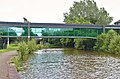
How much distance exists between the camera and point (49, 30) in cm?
5572

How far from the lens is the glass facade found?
53.5 metres

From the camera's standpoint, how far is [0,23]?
52.5m

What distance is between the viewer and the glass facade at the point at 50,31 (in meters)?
53.5

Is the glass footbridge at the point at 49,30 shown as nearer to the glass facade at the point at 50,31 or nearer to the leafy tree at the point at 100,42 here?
the glass facade at the point at 50,31

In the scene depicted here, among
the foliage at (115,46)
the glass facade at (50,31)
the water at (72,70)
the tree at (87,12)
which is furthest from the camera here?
the tree at (87,12)

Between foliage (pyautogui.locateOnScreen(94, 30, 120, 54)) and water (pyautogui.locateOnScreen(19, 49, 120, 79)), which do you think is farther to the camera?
foliage (pyautogui.locateOnScreen(94, 30, 120, 54))

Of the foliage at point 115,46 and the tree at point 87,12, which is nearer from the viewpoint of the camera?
the foliage at point 115,46

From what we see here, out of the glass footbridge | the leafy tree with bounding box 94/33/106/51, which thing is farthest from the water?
the glass footbridge

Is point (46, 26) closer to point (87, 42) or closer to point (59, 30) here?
point (59, 30)

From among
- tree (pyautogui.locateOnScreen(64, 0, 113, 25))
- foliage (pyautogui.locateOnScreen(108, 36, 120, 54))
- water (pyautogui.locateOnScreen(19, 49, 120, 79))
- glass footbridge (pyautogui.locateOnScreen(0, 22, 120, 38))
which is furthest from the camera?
tree (pyautogui.locateOnScreen(64, 0, 113, 25))

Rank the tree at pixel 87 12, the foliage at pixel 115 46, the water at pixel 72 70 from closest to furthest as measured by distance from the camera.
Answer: the water at pixel 72 70 < the foliage at pixel 115 46 < the tree at pixel 87 12

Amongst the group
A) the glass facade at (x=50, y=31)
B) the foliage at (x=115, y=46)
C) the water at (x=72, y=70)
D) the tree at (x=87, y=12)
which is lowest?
the water at (x=72, y=70)

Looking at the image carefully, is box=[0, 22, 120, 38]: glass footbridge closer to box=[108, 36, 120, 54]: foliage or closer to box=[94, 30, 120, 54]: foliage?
box=[94, 30, 120, 54]: foliage

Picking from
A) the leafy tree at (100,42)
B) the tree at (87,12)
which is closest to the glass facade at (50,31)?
the leafy tree at (100,42)
